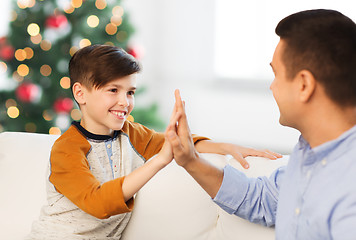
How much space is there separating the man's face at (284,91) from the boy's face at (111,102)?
642 mm

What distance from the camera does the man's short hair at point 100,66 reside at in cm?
176

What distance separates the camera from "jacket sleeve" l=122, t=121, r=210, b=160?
193 cm

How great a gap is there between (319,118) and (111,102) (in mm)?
798

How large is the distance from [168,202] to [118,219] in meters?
0.21

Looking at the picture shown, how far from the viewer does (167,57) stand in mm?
4945

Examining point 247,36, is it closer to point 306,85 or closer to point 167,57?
point 167,57

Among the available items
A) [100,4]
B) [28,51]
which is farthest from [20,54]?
[100,4]

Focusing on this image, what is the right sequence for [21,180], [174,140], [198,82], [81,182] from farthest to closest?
[198,82] → [21,180] → [81,182] → [174,140]

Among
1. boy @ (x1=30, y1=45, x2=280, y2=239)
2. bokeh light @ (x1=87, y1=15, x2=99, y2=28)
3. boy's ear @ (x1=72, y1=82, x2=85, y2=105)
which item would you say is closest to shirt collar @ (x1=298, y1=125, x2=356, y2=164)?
boy @ (x1=30, y1=45, x2=280, y2=239)

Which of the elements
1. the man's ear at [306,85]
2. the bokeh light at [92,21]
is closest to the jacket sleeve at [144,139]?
the man's ear at [306,85]

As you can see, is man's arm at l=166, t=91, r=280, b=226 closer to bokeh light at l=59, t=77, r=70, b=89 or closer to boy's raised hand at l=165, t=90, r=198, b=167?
boy's raised hand at l=165, t=90, r=198, b=167

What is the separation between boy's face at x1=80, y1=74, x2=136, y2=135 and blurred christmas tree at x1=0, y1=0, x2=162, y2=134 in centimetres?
211

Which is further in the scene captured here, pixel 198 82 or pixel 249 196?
pixel 198 82

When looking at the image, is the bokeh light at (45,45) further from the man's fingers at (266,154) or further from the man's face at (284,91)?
the man's face at (284,91)
